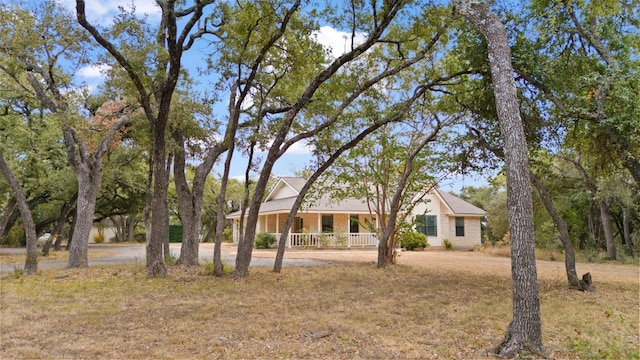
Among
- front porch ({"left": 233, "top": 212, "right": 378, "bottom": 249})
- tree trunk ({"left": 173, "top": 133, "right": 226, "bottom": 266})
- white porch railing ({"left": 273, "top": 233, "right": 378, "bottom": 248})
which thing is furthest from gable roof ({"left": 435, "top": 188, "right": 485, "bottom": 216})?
tree trunk ({"left": 173, "top": 133, "right": 226, "bottom": 266})

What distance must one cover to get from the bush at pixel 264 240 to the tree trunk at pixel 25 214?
566 inches

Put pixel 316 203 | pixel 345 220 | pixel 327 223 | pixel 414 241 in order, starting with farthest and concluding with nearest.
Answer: pixel 327 223, pixel 345 220, pixel 316 203, pixel 414 241

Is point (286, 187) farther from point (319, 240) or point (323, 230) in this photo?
point (319, 240)

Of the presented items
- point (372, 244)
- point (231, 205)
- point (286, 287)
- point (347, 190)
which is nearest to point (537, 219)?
point (372, 244)

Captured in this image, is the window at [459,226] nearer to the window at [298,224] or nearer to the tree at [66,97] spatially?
the window at [298,224]

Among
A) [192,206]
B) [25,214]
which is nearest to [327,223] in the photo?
[192,206]

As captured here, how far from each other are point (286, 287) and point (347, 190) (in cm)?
630

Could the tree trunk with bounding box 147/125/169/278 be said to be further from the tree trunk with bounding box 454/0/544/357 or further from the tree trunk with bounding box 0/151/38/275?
the tree trunk with bounding box 454/0/544/357

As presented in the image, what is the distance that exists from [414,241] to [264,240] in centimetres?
852

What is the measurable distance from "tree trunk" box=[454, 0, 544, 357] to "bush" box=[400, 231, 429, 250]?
1969 cm

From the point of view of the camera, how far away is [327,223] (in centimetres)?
2689

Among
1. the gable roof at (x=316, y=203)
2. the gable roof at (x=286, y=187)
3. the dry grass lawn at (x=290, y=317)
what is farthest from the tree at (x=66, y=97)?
the gable roof at (x=286, y=187)

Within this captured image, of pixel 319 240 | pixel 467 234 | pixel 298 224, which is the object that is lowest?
pixel 319 240

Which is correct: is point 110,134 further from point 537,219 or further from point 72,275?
point 537,219
